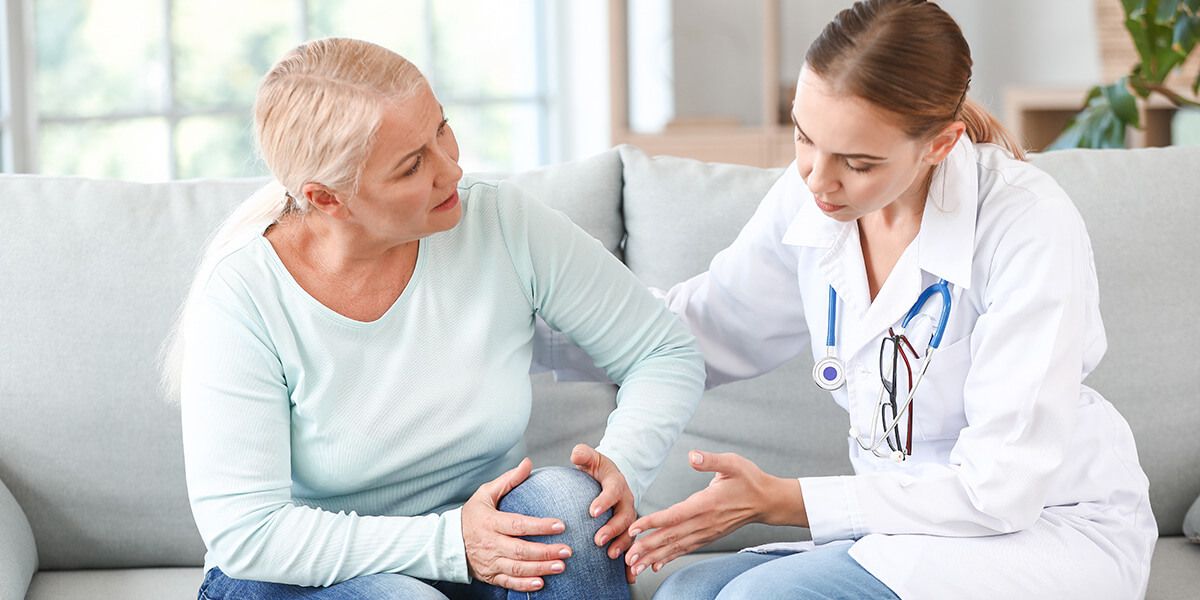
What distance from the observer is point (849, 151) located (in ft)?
4.32

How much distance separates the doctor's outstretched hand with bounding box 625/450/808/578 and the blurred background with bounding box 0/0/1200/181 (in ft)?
9.49

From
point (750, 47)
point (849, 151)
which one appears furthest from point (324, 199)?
point (750, 47)

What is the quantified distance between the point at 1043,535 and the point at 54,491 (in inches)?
51.0

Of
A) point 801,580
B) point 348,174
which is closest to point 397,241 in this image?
point 348,174

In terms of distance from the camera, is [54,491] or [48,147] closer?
[54,491]

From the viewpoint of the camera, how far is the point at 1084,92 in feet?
12.6

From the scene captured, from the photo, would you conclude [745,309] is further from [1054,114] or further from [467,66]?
[467,66]

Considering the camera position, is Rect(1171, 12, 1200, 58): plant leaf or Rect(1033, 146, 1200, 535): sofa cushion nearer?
Rect(1033, 146, 1200, 535): sofa cushion

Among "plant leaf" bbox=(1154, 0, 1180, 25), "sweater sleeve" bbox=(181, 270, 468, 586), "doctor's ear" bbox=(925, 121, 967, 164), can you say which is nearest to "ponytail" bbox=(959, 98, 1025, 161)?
"doctor's ear" bbox=(925, 121, 967, 164)

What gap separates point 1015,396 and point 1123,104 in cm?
180

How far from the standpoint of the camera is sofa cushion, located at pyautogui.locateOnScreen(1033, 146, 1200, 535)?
1798 millimetres

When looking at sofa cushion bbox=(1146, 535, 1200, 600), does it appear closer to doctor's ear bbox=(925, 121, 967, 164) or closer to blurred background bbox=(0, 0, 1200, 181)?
doctor's ear bbox=(925, 121, 967, 164)

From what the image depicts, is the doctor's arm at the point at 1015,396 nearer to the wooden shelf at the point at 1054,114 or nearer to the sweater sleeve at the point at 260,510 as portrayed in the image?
the sweater sleeve at the point at 260,510

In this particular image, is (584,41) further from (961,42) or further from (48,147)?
(961,42)
